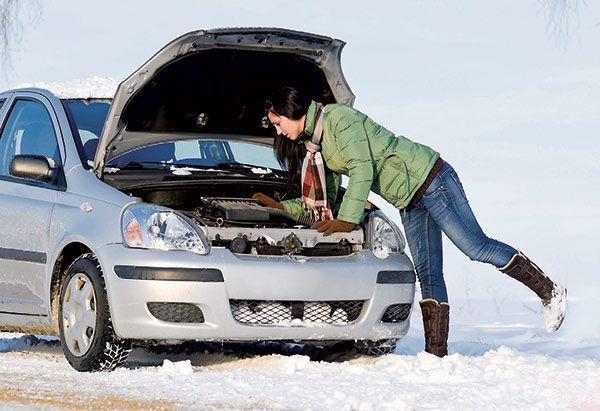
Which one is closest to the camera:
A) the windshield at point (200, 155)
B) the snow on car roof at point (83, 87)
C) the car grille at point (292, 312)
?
the car grille at point (292, 312)

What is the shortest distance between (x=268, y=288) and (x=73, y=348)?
126 centimetres

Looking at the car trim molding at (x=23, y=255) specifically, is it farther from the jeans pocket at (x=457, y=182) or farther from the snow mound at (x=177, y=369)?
the jeans pocket at (x=457, y=182)

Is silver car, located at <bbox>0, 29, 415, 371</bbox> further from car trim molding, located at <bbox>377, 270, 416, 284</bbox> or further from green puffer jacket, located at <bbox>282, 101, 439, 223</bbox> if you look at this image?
green puffer jacket, located at <bbox>282, 101, 439, 223</bbox>

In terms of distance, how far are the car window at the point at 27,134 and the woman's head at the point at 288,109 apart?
1430 millimetres

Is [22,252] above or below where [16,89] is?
below

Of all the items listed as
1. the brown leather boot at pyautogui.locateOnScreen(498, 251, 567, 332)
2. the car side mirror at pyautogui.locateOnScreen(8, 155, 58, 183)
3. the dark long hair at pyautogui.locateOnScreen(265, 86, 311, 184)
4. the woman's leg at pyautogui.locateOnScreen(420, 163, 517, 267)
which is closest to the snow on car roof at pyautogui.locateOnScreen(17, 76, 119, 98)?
the car side mirror at pyautogui.locateOnScreen(8, 155, 58, 183)

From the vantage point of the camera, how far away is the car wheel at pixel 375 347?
28.7 ft

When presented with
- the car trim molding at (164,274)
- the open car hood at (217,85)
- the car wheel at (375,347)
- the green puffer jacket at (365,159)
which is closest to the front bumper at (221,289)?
the car trim molding at (164,274)

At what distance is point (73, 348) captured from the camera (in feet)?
26.7

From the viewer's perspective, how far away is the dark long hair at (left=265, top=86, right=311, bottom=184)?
833 cm

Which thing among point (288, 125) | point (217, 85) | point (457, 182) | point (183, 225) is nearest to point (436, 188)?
point (457, 182)

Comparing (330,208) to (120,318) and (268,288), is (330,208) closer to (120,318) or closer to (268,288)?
(268,288)

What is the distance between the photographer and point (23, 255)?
8.71 m

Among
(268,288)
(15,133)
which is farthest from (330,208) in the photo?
(15,133)
